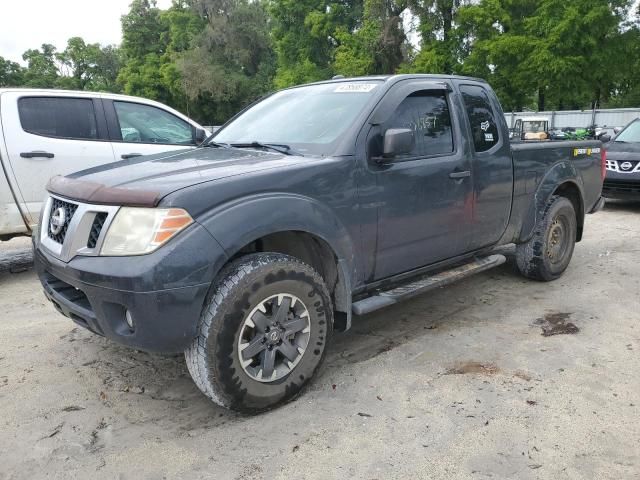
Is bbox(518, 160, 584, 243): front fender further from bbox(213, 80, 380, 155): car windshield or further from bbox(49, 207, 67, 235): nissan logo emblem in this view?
bbox(49, 207, 67, 235): nissan logo emblem

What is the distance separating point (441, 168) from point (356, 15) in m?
40.2

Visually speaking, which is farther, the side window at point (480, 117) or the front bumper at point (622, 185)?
the front bumper at point (622, 185)

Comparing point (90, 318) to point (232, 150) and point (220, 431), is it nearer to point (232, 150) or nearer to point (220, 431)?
point (220, 431)

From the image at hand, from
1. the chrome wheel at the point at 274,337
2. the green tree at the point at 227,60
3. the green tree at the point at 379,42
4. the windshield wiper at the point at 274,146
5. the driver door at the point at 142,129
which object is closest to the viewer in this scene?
the chrome wheel at the point at 274,337

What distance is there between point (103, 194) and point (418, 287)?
2138 mm

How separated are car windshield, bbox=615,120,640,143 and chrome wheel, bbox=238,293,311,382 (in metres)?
9.10

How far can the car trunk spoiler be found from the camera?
8.37ft

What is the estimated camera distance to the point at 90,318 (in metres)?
2.70

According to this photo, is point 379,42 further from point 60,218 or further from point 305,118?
point 60,218

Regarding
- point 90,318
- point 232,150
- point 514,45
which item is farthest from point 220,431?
point 514,45

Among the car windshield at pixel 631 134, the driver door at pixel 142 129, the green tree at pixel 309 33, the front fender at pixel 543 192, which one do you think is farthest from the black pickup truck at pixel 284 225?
the green tree at pixel 309 33

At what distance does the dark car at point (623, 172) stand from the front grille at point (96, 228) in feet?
28.9

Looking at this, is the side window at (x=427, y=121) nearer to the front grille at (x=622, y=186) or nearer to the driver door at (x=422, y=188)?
the driver door at (x=422, y=188)

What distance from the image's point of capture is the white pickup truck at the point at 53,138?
5.31 metres
